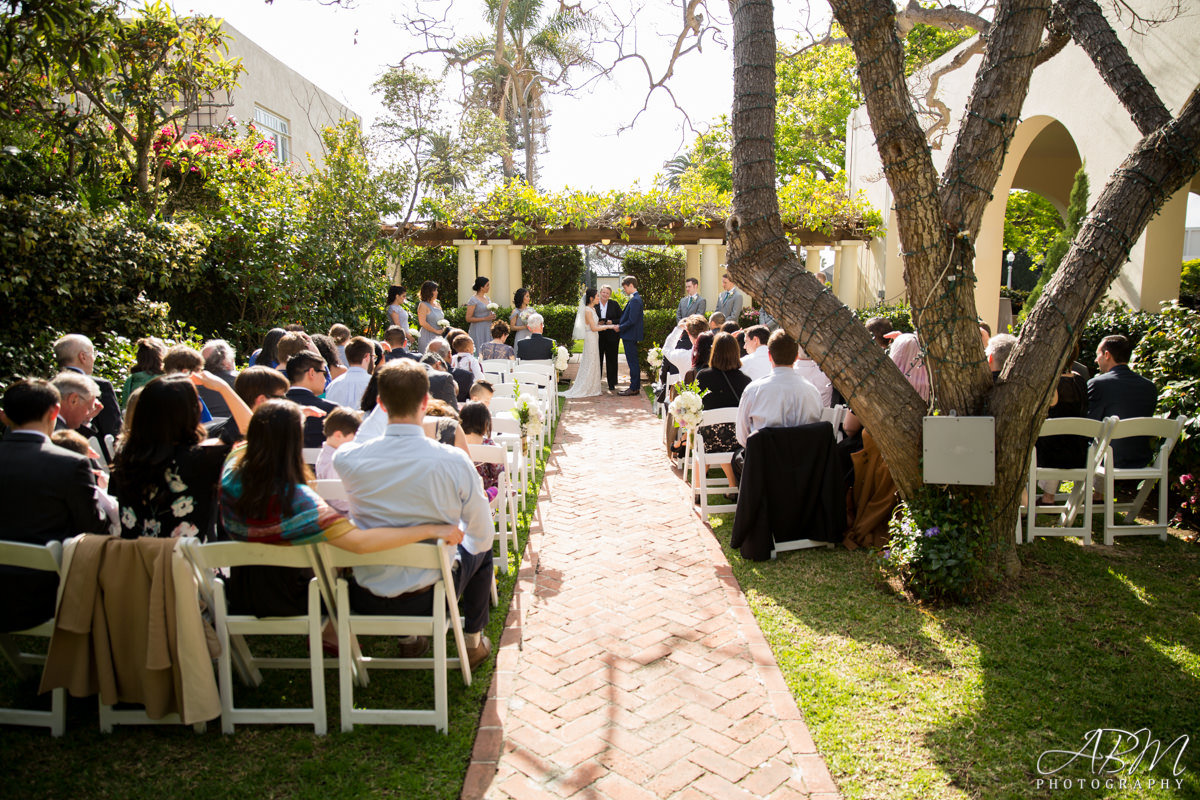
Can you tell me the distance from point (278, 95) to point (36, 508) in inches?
758

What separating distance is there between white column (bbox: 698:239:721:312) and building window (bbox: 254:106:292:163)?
1064cm

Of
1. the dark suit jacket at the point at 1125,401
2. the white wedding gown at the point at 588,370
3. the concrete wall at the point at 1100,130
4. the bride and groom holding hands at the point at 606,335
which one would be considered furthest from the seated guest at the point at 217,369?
the white wedding gown at the point at 588,370

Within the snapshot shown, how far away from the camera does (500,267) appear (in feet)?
51.4

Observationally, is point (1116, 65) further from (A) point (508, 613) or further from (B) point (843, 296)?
(B) point (843, 296)

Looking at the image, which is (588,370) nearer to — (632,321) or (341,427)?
(632,321)

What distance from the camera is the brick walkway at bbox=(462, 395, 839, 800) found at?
10.2 ft

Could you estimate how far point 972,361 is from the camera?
4750 mm

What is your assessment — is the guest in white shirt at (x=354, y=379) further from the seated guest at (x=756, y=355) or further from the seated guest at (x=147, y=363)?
the seated guest at (x=756, y=355)

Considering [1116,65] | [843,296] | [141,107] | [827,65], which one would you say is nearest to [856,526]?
[1116,65]

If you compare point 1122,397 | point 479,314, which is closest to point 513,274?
point 479,314

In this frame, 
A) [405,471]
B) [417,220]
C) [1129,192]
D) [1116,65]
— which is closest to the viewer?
[405,471]

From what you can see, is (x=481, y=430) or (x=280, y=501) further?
(x=481, y=430)

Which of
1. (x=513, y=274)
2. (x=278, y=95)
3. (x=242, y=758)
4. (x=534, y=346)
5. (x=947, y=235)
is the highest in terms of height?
(x=278, y=95)

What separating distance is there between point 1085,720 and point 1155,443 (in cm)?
372
